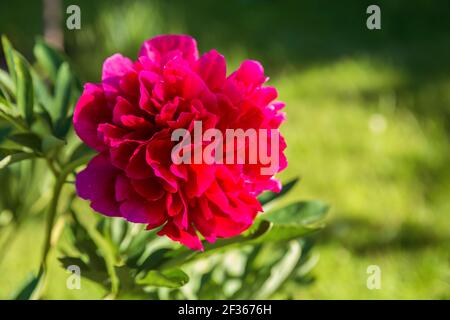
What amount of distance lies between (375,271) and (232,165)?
1043mm

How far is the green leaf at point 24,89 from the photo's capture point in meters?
0.79

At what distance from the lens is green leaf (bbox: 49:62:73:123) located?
89 centimetres

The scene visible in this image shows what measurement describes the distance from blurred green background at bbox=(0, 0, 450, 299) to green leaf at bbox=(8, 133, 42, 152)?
0.38 meters

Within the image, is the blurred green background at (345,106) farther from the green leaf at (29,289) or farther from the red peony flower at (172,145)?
the red peony flower at (172,145)

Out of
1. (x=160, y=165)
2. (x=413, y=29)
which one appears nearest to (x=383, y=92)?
(x=413, y=29)

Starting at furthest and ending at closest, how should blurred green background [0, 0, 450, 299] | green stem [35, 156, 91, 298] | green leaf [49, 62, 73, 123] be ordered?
blurred green background [0, 0, 450, 299], green leaf [49, 62, 73, 123], green stem [35, 156, 91, 298]

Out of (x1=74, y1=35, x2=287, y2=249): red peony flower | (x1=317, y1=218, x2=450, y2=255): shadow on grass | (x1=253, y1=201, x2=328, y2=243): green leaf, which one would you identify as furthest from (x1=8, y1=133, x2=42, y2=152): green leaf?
(x1=317, y1=218, x2=450, y2=255): shadow on grass

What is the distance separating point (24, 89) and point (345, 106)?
1.82m

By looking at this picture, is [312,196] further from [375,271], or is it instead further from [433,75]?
[433,75]

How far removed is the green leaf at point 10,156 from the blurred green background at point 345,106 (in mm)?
406

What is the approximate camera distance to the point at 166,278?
74 centimetres

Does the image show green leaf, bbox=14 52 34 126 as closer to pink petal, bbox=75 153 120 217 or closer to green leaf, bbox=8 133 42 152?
green leaf, bbox=8 133 42 152

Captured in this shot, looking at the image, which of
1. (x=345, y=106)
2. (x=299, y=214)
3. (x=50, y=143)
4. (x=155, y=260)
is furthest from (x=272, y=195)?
(x=345, y=106)

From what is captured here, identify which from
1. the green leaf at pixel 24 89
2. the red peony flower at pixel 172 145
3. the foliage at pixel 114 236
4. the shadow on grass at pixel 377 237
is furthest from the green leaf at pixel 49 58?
the shadow on grass at pixel 377 237
